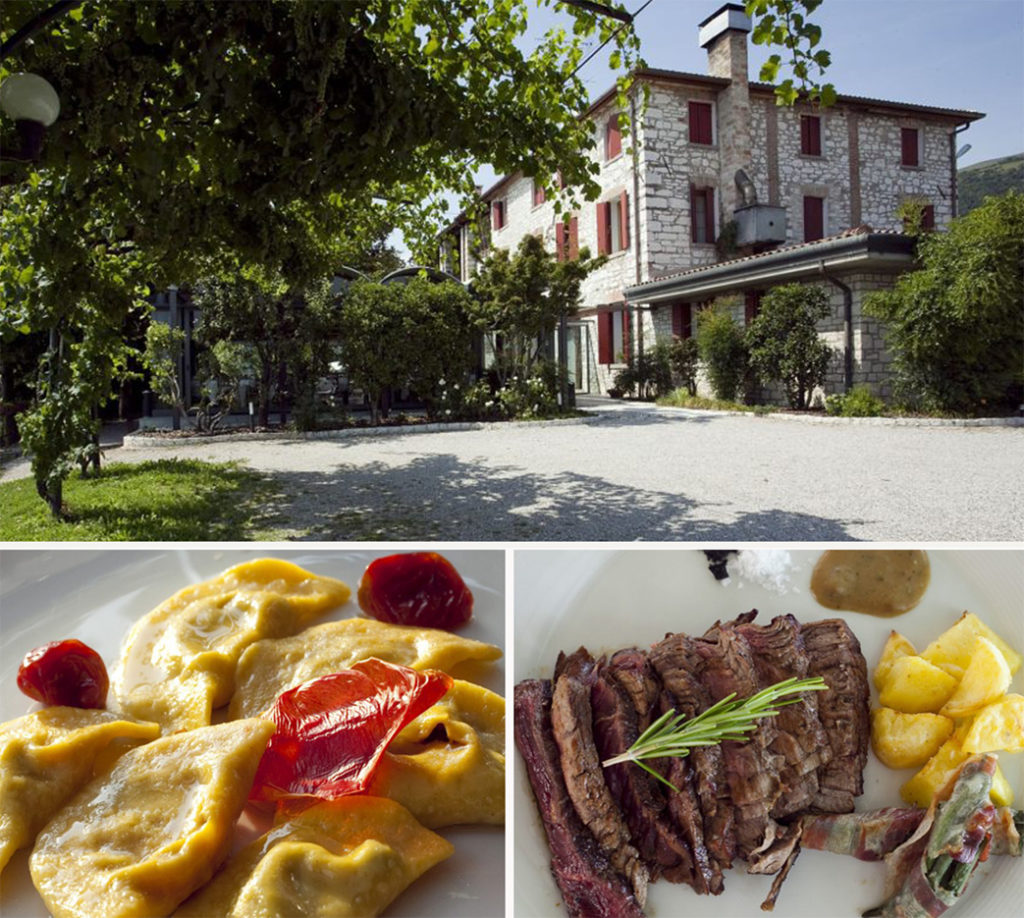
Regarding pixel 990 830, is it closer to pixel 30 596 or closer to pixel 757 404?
pixel 30 596

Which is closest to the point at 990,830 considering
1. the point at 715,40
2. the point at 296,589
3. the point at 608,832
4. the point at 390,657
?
the point at 608,832

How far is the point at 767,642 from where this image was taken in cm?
135

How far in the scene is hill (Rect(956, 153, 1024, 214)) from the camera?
8781 millimetres

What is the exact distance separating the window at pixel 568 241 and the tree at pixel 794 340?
2.40m

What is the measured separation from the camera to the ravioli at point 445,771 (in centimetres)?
102

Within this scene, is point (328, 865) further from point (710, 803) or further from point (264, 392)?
point (264, 392)

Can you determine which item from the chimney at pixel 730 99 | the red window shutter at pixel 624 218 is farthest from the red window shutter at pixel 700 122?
the red window shutter at pixel 624 218

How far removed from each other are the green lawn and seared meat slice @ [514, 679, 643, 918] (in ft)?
10.6

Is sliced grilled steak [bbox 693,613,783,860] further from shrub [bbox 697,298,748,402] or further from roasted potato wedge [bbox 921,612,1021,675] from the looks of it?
shrub [bbox 697,298,748,402]

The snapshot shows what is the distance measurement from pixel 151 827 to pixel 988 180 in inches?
448

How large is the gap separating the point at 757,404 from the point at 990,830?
9.52 metres

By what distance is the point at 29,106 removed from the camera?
9.34 ft

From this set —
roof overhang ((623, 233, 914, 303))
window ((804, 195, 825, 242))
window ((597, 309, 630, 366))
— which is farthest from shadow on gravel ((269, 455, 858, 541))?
window ((804, 195, 825, 242))

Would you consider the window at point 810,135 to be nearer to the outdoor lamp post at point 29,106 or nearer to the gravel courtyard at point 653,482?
the gravel courtyard at point 653,482
